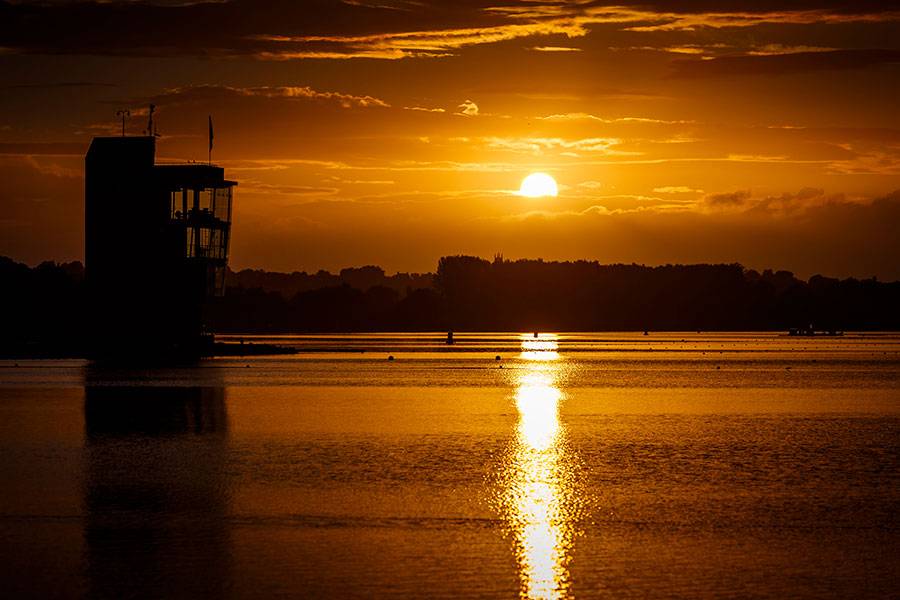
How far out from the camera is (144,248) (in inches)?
5295

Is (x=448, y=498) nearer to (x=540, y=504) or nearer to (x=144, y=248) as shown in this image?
(x=540, y=504)

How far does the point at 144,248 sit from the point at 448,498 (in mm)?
107537

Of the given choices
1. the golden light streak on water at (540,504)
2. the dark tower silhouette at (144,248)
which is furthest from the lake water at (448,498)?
the dark tower silhouette at (144,248)

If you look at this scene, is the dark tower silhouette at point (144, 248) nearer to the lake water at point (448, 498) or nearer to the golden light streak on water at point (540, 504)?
the lake water at point (448, 498)

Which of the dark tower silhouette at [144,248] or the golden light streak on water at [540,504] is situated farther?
the dark tower silhouette at [144,248]

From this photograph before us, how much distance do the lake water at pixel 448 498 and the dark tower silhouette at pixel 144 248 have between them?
63.3 metres

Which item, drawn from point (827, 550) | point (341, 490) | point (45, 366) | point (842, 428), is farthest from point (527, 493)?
point (45, 366)

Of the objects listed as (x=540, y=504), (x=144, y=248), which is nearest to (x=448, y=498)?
(x=540, y=504)

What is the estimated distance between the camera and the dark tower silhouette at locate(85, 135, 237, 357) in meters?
134

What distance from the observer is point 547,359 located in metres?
151

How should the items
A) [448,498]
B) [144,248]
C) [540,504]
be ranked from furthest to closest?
1. [144,248]
2. [448,498]
3. [540,504]

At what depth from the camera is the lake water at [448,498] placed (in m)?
22.3

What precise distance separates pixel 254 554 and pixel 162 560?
1674mm

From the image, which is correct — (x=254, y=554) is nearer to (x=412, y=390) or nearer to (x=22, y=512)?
(x=22, y=512)
